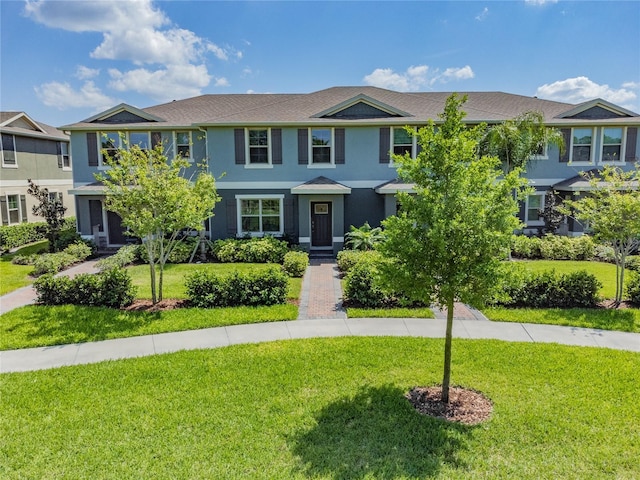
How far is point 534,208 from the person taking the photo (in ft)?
67.8

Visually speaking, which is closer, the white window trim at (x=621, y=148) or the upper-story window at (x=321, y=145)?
the upper-story window at (x=321, y=145)

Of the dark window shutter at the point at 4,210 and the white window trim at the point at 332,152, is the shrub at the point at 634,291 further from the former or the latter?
the dark window shutter at the point at 4,210

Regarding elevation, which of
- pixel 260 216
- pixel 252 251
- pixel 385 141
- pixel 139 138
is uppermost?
pixel 139 138

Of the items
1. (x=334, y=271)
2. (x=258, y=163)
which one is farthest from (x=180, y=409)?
(x=258, y=163)

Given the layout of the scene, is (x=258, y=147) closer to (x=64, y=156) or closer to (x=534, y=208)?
(x=534, y=208)

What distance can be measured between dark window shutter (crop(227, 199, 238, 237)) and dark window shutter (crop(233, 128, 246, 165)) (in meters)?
1.84

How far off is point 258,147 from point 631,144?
16709 millimetres

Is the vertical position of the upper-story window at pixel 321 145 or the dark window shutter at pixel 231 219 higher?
the upper-story window at pixel 321 145

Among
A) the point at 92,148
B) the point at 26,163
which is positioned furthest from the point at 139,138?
the point at 26,163

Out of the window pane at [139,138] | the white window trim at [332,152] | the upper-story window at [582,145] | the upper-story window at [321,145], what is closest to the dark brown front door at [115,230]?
the window pane at [139,138]

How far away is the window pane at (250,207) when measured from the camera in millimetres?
20031

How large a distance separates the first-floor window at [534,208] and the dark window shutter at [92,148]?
20205 mm

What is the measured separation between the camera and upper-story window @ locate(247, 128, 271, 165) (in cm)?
1958

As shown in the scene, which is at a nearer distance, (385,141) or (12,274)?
(12,274)
